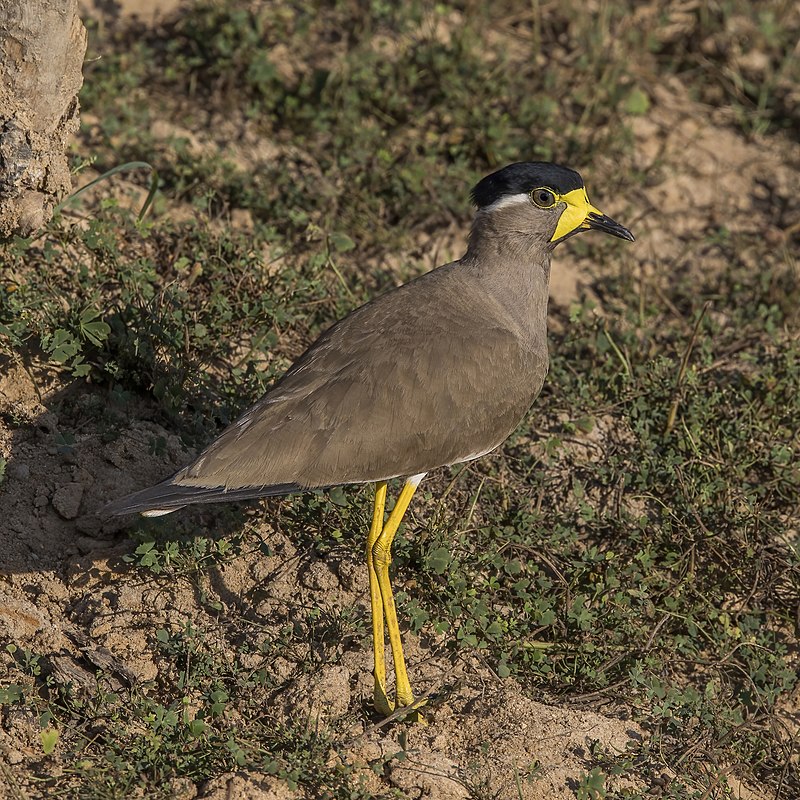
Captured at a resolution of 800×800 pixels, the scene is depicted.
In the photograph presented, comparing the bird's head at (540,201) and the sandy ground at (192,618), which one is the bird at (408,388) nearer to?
the bird's head at (540,201)

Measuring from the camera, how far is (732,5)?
7840 mm

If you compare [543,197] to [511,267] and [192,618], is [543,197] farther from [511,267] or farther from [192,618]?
[192,618]

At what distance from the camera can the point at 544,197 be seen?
5191 millimetres

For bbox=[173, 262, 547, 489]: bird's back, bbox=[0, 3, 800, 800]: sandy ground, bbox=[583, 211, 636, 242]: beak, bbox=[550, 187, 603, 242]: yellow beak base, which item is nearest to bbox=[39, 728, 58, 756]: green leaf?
bbox=[0, 3, 800, 800]: sandy ground

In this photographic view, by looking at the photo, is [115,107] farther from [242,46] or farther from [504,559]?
[504,559]

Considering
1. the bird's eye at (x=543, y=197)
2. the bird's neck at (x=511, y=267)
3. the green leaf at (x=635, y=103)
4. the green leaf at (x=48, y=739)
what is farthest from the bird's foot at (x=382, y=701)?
the green leaf at (x=635, y=103)

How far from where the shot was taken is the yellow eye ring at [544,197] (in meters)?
5.18

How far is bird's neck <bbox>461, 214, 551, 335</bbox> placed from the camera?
5129 millimetres

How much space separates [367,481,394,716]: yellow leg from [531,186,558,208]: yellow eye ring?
4.78 ft

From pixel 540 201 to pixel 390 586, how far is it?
1810 millimetres

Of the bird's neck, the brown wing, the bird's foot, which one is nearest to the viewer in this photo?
the brown wing

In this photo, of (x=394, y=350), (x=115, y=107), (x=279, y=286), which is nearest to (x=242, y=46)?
(x=115, y=107)

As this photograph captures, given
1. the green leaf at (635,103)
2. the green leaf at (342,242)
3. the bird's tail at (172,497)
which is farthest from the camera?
the green leaf at (635,103)

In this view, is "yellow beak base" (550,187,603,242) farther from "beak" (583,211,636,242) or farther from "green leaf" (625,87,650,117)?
"green leaf" (625,87,650,117)
